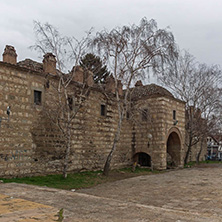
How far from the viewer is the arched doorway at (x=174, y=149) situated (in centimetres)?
1969

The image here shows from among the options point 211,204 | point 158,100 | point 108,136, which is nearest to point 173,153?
point 158,100

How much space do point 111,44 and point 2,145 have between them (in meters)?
7.35

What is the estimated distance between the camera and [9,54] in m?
11.7

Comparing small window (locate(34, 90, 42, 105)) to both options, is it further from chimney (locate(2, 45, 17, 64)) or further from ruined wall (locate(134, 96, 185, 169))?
ruined wall (locate(134, 96, 185, 169))

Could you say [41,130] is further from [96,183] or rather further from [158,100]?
[158,100]

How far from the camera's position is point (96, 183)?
1169cm

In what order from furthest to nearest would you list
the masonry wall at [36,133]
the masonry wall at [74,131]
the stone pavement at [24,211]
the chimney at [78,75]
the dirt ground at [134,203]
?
1. the chimney at [78,75]
2. the masonry wall at [74,131]
3. the masonry wall at [36,133]
4. the dirt ground at [134,203]
5. the stone pavement at [24,211]

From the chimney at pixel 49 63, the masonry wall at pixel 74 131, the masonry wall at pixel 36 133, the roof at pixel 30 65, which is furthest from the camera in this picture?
the roof at pixel 30 65

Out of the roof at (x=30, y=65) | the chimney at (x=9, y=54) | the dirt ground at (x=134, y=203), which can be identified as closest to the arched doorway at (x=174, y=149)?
the dirt ground at (x=134, y=203)

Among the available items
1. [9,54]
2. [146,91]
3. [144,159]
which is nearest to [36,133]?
[9,54]

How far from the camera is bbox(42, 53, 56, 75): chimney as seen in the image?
41.8 feet

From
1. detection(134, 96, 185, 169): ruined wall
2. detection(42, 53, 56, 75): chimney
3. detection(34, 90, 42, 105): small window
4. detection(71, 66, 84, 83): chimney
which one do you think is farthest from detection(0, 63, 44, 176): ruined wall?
detection(134, 96, 185, 169): ruined wall

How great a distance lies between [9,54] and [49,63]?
76.0 inches

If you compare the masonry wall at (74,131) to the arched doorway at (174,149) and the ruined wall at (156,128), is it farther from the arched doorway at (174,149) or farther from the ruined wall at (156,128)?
the arched doorway at (174,149)
